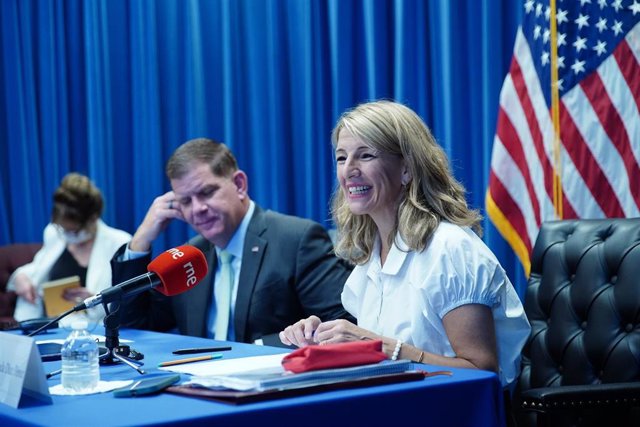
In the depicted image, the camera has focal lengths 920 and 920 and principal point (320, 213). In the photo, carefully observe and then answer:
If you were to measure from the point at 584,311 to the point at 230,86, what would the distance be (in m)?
3.28

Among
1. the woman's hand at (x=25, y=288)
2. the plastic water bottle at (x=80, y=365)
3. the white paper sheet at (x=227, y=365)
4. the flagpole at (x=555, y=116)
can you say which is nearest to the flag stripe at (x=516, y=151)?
the flagpole at (x=555, y=116)

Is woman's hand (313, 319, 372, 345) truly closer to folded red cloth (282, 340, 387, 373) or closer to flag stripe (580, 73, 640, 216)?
folded red cloth (282, 340, 387, 373)

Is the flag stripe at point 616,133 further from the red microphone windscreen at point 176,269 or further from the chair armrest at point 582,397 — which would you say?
the red microphone windscreen at point 176,269

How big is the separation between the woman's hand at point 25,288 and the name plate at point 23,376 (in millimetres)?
3570

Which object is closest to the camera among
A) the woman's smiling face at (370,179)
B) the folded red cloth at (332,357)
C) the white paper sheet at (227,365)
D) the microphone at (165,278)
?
the folded red cloth at (332,357)

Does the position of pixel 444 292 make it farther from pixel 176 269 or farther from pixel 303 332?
pixel 176 269

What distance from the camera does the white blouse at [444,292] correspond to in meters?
2.49

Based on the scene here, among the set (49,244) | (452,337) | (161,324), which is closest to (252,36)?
(49,244)

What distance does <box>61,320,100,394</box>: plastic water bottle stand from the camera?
1984 millimetres

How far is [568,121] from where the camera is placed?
3740mm

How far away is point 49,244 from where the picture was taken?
564 cm

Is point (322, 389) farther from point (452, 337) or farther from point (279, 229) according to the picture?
point (279, 229)

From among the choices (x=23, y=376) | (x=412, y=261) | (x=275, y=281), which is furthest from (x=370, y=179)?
(x=23, y=376)

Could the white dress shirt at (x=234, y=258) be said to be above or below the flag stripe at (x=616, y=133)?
below
